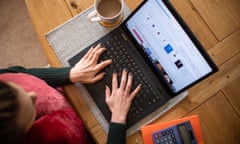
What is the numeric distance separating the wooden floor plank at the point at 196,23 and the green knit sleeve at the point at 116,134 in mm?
375

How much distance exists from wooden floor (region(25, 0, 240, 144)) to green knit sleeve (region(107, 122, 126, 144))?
0.04 m

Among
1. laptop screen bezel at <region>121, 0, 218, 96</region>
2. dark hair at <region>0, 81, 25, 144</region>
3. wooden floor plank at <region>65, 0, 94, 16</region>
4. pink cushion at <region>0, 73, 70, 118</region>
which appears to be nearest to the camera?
dark hair at <region>0, 81, 25, 144</region>

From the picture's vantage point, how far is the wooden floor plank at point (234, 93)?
2.71ft

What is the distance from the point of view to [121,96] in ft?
2.73

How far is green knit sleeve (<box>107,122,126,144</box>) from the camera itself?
774 mm

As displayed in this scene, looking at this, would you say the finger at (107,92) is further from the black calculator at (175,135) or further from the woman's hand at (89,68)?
the black calculator at (175,135)

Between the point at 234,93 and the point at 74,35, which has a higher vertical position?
the point at 74,35

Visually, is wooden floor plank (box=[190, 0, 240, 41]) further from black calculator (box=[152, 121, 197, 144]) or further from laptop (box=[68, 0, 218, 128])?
black calculator (box=[152, 121, 197, 144])

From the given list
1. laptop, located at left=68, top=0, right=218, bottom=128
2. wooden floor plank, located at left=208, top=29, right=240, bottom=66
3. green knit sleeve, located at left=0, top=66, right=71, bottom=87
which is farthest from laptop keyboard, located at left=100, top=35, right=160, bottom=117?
wooden floor plank, located at left=208, top=29, right=240, bottom=66

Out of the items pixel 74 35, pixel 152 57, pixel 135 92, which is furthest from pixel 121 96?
pixel 74 35

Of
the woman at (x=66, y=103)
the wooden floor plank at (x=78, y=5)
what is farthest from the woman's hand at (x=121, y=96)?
the wooden floor plank at (x=78, y=5)

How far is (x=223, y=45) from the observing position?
2.82ft

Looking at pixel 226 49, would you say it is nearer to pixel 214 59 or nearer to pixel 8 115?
pixel 214 59

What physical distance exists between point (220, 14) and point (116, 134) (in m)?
0.51
